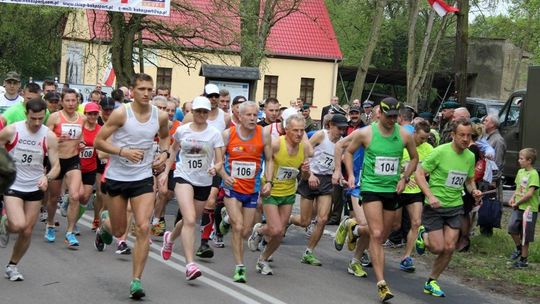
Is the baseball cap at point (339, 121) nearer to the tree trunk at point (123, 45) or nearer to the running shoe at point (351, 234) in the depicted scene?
the running shoe at point (351, 234)

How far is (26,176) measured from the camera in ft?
30.8

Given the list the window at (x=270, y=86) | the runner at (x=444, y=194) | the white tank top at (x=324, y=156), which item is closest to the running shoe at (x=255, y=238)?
the white tank top at (x=324, y=156)

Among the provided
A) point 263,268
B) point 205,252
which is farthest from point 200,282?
point 205,252

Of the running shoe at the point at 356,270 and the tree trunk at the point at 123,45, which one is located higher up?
the tree trunk at the point at 123,45

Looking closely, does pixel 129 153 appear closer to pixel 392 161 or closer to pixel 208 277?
pixel 208 277

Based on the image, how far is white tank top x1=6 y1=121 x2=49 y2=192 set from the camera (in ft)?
30.8

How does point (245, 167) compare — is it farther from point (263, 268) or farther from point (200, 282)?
point (200, 282)

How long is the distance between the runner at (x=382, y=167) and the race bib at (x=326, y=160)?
7.40 ft

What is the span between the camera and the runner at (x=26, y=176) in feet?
30.2

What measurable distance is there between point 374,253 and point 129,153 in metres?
2.67

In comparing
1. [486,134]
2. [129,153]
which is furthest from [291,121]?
[486,134]

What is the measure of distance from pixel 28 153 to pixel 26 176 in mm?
292

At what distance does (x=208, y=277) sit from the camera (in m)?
9.98

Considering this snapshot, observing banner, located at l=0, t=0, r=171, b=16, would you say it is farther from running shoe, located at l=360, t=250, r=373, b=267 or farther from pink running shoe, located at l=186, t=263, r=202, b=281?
pink running shoe, located at l=186, t=263, r=202, b=281
